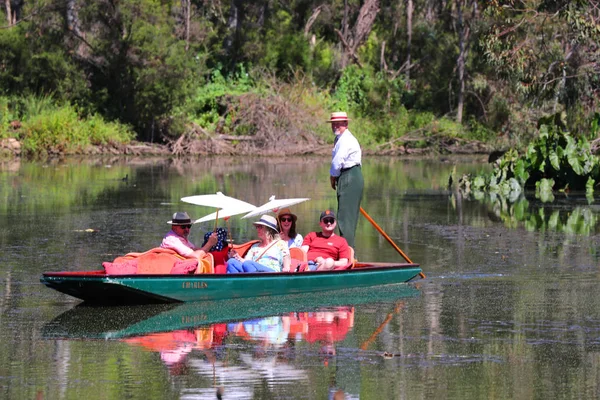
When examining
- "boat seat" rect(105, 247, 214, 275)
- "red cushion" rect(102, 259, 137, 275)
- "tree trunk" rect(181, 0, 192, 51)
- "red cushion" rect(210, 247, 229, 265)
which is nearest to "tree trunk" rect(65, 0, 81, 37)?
"tree trunk" rect(181, 0, 192, 51)

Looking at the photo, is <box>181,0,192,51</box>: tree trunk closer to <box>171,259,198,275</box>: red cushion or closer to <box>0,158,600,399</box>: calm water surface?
<box>0,158,600,399</box>: calm water surface

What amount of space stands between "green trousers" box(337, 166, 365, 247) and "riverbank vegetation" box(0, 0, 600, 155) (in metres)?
18.6

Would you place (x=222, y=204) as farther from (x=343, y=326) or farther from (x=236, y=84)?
(x=236, y=84)

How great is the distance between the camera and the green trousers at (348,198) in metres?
14.6

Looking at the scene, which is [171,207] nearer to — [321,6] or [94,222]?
[94,222]

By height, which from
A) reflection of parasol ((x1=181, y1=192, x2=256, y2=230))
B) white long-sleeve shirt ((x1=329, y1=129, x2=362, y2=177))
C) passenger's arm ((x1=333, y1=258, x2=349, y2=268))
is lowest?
passenger's arm ((x1=333, y1=258, x2=349, y2=268))

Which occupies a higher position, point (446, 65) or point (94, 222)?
point (446, 65)

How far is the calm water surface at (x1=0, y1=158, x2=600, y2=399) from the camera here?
8734mm

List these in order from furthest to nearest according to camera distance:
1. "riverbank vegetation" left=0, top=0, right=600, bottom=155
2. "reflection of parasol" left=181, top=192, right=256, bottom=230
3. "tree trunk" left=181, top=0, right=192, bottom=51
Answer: "tree trunk" left=181, top=0, right=192, bottom=51 → "riverbank vegetation" left=0, top=0, right=600, bottom=155 → "reflection of parasol" left=181, top=192, right=256, bottom=230

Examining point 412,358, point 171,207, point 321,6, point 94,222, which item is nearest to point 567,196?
point 171,207

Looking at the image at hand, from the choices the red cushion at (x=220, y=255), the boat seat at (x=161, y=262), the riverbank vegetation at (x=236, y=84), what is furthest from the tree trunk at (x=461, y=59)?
the boat seat at (x=161, y=262)

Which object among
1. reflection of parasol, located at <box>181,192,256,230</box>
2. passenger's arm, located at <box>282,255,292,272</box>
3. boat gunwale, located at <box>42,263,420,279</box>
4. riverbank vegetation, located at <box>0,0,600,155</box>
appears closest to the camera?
boat gunwale, located at <box>42,263,420,279</box>

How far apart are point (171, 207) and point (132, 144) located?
810 inches

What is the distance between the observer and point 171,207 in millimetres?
23859
